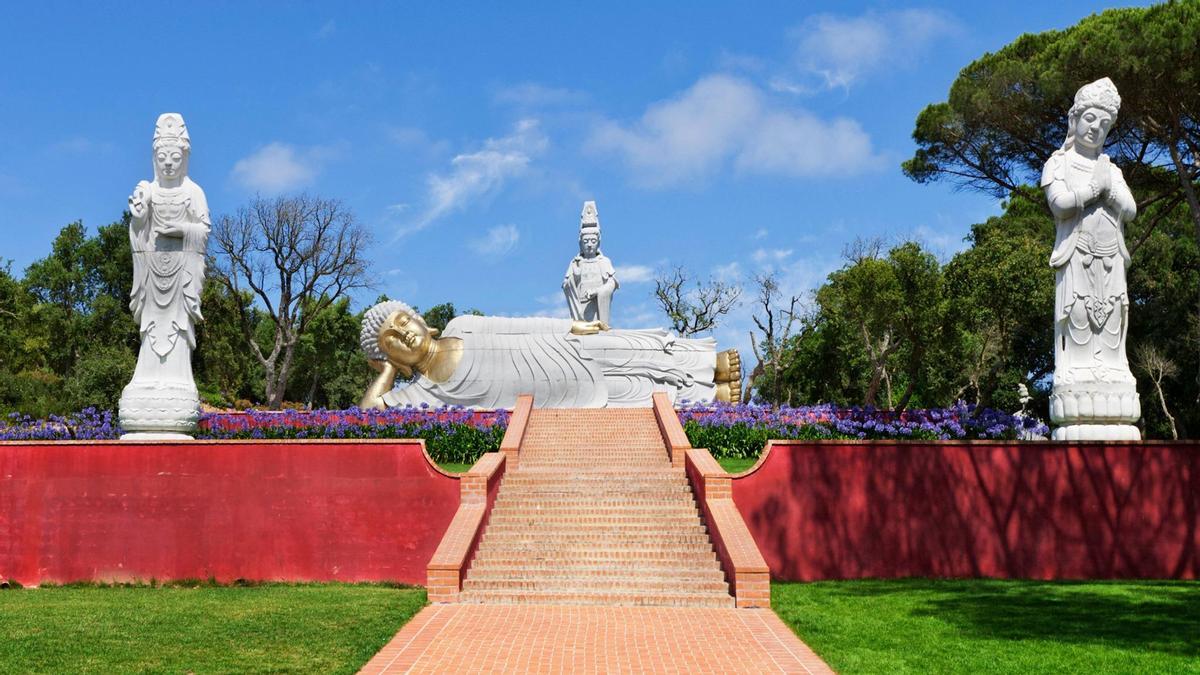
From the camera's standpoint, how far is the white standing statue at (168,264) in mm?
11359

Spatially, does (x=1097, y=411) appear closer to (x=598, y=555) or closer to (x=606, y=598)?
(x=598, y=555)

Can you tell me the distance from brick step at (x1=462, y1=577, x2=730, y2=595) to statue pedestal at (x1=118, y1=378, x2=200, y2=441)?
4.40 meters

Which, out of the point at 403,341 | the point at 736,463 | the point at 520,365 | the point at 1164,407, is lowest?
the point at 736,463

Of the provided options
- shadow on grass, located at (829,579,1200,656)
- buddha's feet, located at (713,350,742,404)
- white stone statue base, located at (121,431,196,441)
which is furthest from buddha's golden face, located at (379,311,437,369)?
shadow on grass, located at (829,579,1200,656)

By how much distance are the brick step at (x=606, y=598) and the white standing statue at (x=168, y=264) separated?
4773mm

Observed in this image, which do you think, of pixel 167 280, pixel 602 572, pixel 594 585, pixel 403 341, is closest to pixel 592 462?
pixel 602 572

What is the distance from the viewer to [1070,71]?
16438mm

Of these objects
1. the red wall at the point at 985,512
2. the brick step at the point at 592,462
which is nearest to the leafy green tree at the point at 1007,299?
the red wall at the point at 985,512

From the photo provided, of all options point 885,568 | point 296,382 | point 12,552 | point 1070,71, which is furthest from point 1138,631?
point 296,382

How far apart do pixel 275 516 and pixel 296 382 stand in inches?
1242

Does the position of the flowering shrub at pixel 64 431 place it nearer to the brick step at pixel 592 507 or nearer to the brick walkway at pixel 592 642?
the brick step at pixel 592 507

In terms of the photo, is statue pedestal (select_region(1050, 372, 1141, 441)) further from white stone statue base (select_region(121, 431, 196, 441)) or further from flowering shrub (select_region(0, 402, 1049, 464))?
white stone statue base (select_region(121, 431, 196, 441))

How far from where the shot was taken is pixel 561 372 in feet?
55.2

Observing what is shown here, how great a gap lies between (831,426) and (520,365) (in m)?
5.42
